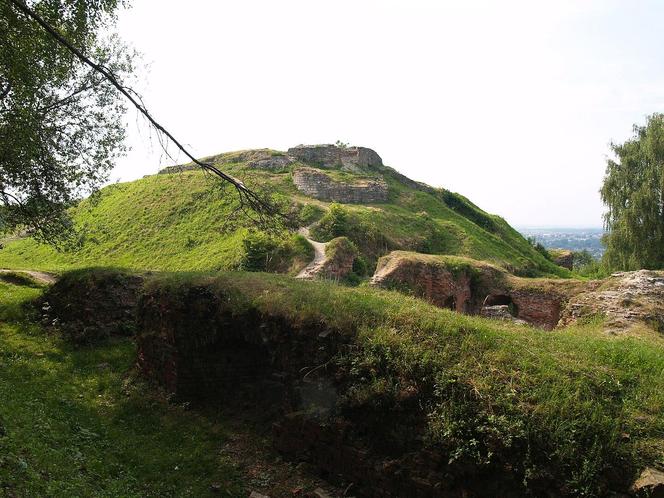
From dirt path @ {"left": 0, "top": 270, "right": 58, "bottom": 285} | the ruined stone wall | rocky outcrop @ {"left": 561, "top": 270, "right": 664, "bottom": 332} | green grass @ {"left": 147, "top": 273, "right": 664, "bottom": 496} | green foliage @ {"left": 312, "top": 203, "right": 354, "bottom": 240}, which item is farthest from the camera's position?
green foliage @ {"left": 312, "top": 203, "right": 354, "bottom": 240}

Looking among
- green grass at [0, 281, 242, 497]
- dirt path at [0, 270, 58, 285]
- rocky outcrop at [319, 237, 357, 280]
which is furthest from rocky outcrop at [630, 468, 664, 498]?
rocky outcrop at [319, 237, 357, 280]

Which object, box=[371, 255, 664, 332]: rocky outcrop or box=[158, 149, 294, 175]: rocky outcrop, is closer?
box=[371, 255, 664, 332]: rocky outcrop

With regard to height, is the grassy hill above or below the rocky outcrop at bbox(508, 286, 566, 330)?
above

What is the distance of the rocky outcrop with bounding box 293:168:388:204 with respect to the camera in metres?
43.4

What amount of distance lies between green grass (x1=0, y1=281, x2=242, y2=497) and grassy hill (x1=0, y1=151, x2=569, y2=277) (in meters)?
15.2

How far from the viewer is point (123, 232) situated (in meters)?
40.0

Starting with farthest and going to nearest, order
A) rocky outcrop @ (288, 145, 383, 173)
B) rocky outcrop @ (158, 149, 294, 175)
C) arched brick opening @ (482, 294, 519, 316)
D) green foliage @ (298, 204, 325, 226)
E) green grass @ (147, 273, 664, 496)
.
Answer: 1. rocky outcrop @ (288, 145, 383, 173)
2. rocky outcrop @ (158, 149, 294, 175)
3. green foliage @ (298, 204, 325, 226)
4. arched brick opening @ (482, 294, 519, 316)
5. green grass @ (147, 273, 664, 496)

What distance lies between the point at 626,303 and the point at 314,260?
1710 centimetres

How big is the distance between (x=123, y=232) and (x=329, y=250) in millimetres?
20133

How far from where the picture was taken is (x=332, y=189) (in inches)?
1727

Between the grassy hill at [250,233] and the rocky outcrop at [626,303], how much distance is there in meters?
15.4

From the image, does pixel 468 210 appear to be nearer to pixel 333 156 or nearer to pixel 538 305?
pixel 333 156

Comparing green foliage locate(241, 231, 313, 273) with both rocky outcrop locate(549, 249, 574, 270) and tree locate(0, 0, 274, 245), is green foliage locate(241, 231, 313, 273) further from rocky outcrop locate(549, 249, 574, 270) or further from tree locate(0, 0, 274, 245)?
rocky outcrop locate(549, 249, 574, 270)

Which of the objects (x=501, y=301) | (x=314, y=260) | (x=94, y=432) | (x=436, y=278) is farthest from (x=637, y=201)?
(x=94, y=432)
